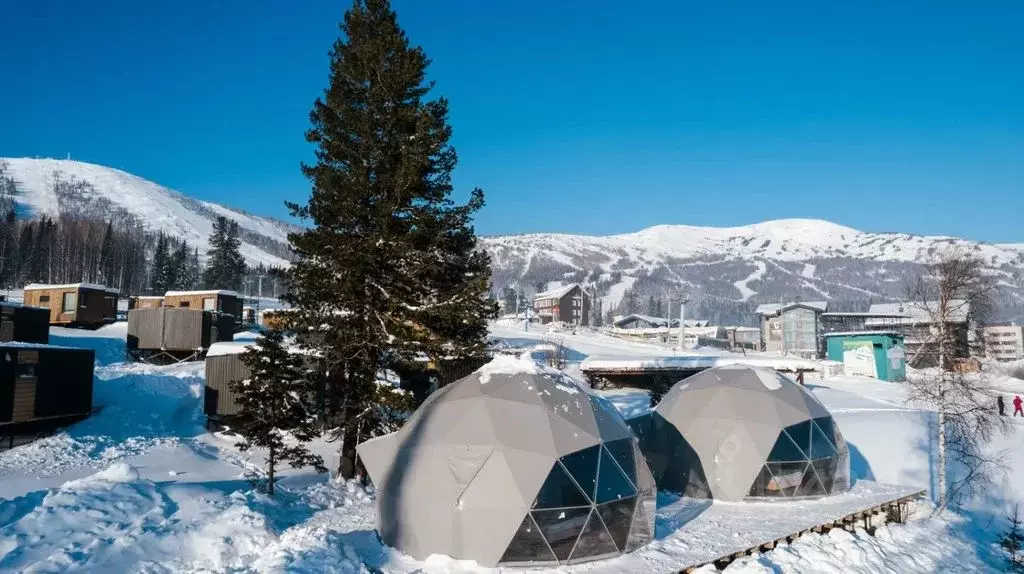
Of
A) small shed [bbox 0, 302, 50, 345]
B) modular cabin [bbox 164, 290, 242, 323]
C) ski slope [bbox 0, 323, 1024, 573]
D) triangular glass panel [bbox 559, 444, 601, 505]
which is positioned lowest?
ski slope [bbox 0, 323, 1024, 573]

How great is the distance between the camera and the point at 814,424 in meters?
16.1

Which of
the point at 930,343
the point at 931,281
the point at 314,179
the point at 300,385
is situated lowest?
the point at 300,385

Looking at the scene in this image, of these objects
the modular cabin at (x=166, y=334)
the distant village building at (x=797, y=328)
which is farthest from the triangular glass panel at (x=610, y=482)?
the distant village building at (x=797, y=328)

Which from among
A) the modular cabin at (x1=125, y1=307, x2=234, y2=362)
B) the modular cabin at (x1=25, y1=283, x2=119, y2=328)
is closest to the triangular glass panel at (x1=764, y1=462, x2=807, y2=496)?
the modular cabin at (x1=125, y1=307, x2=234, y2=362)

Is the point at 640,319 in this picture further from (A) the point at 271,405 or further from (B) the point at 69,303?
(A) the point at 271,405

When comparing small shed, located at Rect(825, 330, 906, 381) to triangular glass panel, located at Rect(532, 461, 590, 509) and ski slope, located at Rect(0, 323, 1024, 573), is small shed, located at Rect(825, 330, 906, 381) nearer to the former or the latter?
ski slope, located at Rect(0, 323, 1024, 573)

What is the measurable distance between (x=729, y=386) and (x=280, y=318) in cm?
1242

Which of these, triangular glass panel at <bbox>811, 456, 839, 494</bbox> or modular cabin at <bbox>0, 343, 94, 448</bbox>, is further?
modular cabin at <bbox>0, 343, 94, 448</bbox>

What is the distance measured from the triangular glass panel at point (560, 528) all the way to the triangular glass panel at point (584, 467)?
1.55 ft

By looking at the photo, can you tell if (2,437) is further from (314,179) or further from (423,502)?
(423,502)

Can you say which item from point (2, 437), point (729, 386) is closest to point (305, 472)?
point (2, 437)

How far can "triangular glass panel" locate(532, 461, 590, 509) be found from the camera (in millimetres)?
10297

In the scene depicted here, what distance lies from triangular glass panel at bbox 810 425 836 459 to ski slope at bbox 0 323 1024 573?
1678mm

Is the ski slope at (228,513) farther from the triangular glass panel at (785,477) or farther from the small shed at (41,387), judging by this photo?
the small shed at (41,387)
